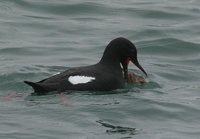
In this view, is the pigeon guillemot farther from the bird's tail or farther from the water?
the water

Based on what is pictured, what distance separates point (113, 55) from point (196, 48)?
3473 millimetres

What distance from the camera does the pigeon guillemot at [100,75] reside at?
12.3 metres

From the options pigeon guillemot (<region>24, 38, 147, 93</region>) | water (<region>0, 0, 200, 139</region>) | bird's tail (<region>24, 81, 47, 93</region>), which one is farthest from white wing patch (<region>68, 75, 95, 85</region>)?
bird's tail (<region>24, 81, 47, 93</region>)

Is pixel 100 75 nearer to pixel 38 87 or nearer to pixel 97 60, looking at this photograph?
pixel 38 87

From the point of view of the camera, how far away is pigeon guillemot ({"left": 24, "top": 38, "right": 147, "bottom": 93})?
12305 millimetres

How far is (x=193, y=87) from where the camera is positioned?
13508 mm

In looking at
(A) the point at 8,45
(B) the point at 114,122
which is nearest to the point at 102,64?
(B) the point at 114,122

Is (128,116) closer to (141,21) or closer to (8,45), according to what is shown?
(8,45)

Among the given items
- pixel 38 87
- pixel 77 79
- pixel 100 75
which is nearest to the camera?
pixel 38 87

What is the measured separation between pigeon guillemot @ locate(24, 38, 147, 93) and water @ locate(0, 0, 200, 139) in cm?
14

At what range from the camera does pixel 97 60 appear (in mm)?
15352

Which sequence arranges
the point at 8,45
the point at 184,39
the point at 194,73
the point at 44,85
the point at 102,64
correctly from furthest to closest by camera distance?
the point at 184,39, the point at 8,45, the point at 194,73, the point at 102,64, the point at 44,85

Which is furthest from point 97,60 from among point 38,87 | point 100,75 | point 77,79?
point 38,87

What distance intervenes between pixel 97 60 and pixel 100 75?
2668 mm
